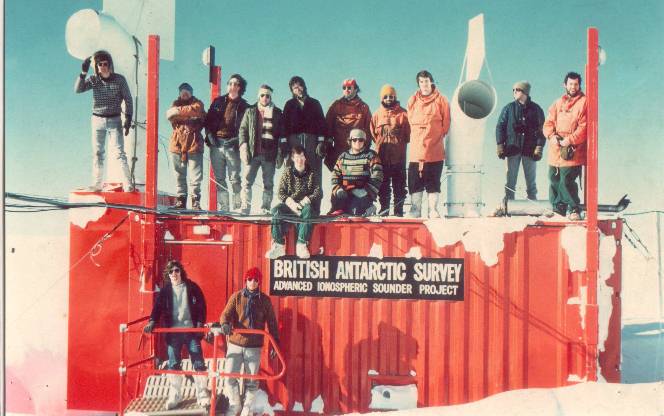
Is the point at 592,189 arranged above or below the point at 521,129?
below

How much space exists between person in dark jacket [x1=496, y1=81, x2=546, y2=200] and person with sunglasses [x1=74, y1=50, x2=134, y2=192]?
189 inches

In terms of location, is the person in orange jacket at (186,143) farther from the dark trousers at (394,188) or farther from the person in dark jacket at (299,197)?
the dark trousers at (394,188)

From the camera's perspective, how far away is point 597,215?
6480 mm

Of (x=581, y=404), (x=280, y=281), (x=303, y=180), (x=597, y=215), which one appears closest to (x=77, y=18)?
(x=303, y=180)

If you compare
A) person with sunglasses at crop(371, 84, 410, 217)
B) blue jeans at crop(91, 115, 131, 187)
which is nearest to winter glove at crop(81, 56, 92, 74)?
blue jeans at crop(91, 115, 131, 187)

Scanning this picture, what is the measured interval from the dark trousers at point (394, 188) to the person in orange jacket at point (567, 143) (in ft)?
6.01

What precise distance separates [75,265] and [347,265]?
353cm

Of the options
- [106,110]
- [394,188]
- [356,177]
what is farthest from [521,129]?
[106,110]

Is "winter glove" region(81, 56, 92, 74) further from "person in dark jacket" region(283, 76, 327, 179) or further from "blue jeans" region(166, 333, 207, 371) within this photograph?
"blue jeans" region(166, 333, 207, 371)

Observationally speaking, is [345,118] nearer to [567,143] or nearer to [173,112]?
[173,112]

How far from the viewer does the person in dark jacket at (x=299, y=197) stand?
6828 millimetres

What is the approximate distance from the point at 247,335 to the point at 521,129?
13.9ft

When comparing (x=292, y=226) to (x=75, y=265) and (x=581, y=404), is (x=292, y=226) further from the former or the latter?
(x=581, y=404)

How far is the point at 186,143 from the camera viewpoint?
7430mm
